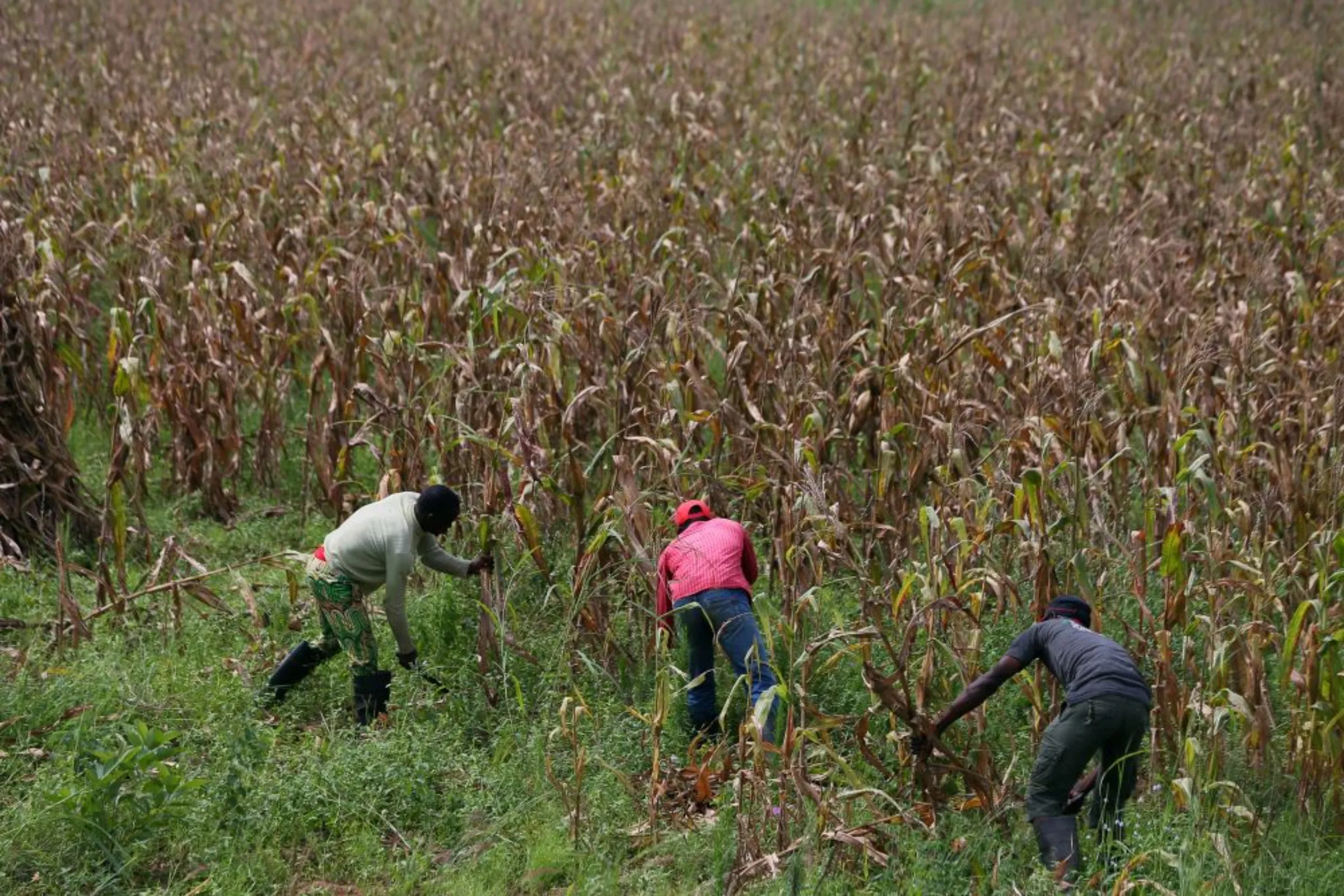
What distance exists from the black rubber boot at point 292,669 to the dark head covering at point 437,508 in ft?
2.60

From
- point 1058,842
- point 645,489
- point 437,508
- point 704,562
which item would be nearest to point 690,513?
point 704,562

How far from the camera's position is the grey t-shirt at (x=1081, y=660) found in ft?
15.5

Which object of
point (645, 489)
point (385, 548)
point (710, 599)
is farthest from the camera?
point (645, 489)

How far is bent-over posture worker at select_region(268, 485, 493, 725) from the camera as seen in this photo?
562 cm

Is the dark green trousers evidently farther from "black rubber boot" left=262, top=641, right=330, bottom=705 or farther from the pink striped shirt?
"black rubber boot" left=262, top=641, right=330, bottom=705

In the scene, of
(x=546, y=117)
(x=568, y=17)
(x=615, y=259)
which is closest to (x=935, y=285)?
(x=615, y=259)

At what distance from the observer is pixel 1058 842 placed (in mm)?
4816

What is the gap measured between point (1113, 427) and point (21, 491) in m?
5.37

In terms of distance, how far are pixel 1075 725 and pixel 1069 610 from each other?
19.6 inches

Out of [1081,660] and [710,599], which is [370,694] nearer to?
[710,599]

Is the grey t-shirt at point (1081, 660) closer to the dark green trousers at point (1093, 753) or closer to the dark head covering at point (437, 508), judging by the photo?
the dark green trousers at point (1093, 753)

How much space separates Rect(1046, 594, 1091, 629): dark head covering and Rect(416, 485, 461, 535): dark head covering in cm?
235

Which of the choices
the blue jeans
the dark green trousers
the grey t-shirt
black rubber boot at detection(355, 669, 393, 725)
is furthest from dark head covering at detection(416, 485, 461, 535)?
the dark green trousers

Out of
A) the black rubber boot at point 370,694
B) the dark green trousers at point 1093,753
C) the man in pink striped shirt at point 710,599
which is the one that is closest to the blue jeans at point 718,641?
the man in pink striped shirt at point 710,599
